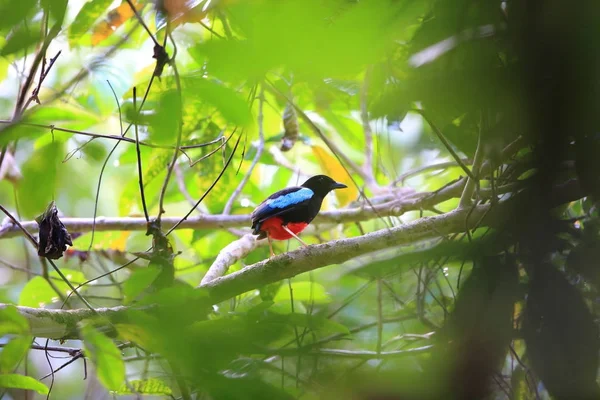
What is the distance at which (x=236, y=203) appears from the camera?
4223 mm

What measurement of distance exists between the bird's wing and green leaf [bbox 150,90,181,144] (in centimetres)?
260

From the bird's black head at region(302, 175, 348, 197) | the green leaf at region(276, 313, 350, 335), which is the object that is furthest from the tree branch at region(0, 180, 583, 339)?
the bird's black head at region(302, 175, 348, 197)

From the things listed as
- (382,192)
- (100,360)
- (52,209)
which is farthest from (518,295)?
(382,192)

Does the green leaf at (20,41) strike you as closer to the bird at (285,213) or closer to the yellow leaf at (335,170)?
the bird at (285,213)

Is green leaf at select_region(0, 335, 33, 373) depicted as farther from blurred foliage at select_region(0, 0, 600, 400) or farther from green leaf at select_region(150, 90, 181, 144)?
green leaf at select_region(150, 90, 181, 144)

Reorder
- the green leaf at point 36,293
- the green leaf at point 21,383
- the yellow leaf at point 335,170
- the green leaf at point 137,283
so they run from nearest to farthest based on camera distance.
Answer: the green leaf at point 137,283 → the green leaf at point 21,383 → the green leaf at point 36,293 → the yellow leaf at point 335,170

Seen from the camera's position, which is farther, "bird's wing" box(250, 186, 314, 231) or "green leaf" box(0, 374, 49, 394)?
"bird's wing" box(250, 186, 314, 231)

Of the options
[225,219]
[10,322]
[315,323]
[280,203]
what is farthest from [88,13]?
[225,219]

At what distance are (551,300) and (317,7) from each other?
0.48 meters

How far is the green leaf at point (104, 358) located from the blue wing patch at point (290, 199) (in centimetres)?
261

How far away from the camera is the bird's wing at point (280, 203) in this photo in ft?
11.5

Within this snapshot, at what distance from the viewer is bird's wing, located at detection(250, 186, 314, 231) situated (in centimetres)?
350

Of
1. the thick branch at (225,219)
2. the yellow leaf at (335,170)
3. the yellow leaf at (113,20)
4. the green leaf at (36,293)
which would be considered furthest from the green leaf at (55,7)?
the yellow leaf at (335,170)

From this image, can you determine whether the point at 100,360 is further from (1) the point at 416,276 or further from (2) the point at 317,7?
(2) the point at 317,7
